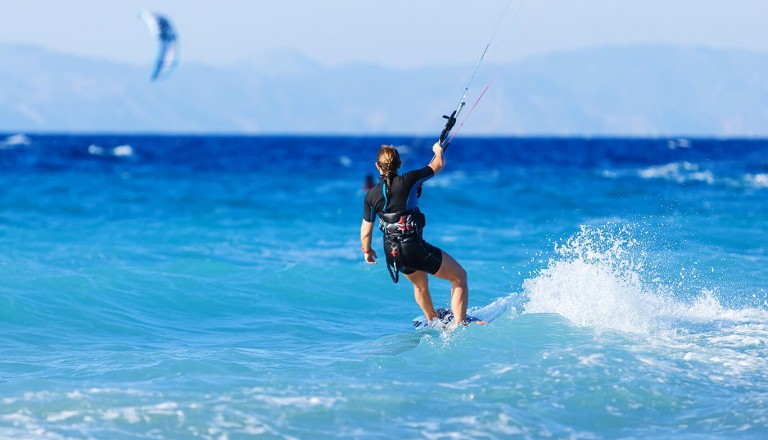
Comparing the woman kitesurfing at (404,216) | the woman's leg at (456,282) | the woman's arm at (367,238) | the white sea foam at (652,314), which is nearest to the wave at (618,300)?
the white sea foam at (652,314)

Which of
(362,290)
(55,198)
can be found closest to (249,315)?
(362,290)

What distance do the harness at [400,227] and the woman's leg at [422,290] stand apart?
29 cm

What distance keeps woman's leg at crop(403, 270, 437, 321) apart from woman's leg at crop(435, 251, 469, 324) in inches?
7.1

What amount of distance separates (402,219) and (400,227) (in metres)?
0.07

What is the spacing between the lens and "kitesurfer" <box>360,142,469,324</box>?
7.85m

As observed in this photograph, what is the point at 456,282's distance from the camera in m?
8.34

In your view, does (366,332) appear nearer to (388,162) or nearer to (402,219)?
(402,219)

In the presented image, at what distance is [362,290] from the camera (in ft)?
39.0

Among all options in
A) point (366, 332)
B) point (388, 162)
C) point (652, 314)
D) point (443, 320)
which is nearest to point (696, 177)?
point (652, 314)

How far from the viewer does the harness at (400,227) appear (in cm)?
800

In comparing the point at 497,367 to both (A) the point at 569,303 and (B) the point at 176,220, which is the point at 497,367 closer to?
(A) the point at 569,303

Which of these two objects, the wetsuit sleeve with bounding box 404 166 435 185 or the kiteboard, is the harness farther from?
the kiteboard

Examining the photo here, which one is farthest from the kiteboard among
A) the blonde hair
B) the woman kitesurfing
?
the blonde hair

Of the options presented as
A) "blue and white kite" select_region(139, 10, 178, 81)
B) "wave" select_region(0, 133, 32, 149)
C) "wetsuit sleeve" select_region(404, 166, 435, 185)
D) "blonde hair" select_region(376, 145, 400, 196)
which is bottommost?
"wetsuit sleeve" select_region(404, 166, 435, 185)
